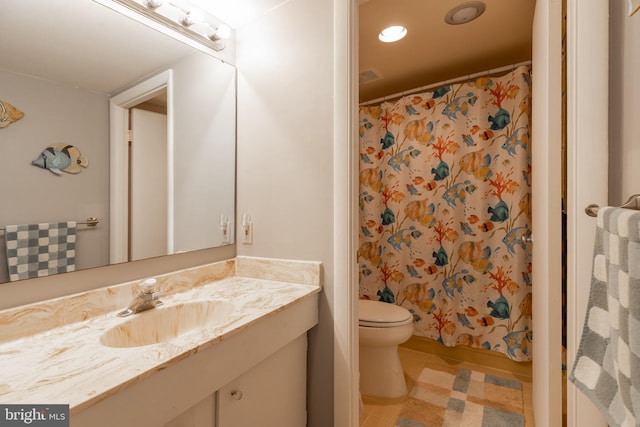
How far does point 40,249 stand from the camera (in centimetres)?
87

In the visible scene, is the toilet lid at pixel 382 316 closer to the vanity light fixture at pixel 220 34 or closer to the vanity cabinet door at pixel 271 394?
the vanity cabinet door at pixel 271 394

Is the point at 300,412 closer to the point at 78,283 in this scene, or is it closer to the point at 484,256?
the point at 78,283

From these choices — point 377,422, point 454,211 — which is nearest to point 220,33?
point 454,211

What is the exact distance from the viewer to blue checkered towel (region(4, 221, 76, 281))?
82cm

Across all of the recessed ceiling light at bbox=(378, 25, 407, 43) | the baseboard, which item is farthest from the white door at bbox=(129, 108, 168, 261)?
the baseboard

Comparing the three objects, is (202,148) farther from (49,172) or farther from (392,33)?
(392,33)

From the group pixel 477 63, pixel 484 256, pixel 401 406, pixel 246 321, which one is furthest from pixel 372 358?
pixel 477 63

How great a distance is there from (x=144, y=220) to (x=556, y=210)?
149 cm

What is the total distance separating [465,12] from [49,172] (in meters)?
1.92

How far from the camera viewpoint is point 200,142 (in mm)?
1344

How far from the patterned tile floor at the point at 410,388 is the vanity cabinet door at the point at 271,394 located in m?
0.55

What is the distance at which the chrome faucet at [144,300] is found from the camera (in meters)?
0.98

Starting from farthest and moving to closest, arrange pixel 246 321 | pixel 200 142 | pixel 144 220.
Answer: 1. pixel 200 142
2. pixel 144 220
3. pixel 246 321

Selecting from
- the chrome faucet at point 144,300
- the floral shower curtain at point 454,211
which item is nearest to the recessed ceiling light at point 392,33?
the floral shower curtain at point 454,211
